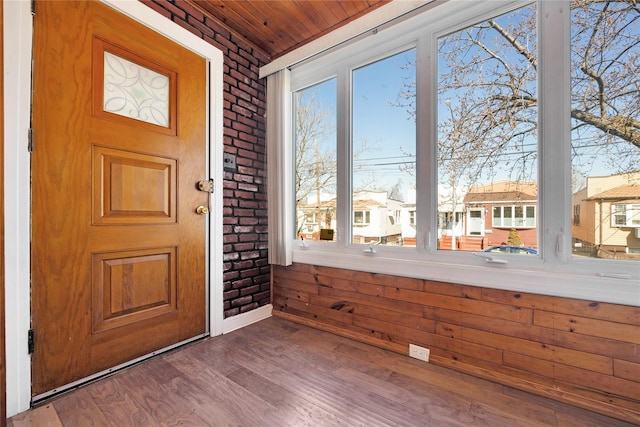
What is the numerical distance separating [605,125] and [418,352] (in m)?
1.64

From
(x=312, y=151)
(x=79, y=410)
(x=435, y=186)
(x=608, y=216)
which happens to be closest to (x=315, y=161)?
(x=312, y=151)

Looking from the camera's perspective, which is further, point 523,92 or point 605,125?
point 523,92

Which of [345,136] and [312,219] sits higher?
[345,136]

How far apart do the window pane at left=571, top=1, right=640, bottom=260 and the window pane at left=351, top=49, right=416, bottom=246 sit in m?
0.84

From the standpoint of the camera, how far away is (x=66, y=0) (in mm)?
1408

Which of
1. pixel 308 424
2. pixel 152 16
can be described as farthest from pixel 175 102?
pixel 308 424

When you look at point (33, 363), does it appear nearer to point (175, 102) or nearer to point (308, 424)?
point (308, 424)

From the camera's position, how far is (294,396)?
1402 mm

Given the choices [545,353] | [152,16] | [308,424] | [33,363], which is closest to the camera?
[308,424]

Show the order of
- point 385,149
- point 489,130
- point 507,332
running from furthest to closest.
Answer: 1. point 385,149
2. point 489,130
3. point 507,332

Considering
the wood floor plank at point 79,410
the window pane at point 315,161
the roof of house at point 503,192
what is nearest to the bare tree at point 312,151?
the window pane at point 315,161

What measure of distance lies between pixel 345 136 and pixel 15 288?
6.98 feet

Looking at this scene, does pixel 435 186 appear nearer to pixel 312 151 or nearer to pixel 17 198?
pixel 312 151

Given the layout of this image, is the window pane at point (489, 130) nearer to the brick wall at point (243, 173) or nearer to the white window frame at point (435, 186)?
the white window frame at point (435, 186)
